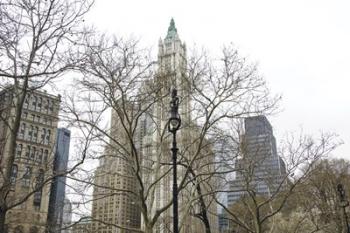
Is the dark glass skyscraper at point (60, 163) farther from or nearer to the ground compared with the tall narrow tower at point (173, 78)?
nearer to the ground

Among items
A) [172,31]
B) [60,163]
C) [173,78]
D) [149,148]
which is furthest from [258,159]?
[172,31]

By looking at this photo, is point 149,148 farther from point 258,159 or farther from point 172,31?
point 172,31

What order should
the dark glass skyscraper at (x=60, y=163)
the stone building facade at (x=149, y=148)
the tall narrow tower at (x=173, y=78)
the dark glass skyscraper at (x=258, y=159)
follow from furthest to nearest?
the dark glass skyscraper at (x=258, y=159) → the tall narrow tower at (x=173, y=78) → the stone building facade at (x=149, y=148) → the dark glass skyscraper at (x=60, y=163)

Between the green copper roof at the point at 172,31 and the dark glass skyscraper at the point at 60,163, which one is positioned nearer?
the dark glass skyscraper at the point at 60,163

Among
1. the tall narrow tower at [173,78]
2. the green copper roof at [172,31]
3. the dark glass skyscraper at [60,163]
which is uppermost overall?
the green copper roof at [172,31]

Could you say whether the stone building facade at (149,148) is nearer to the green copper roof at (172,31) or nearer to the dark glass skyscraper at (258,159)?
the dark glass skyscraper at (258,159)

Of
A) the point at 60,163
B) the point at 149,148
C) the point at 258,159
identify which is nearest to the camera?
the point at 60,163

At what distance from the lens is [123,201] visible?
20.4m

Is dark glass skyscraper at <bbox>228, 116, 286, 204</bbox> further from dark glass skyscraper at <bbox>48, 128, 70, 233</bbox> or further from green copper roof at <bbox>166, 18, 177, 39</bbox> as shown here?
green copper roof at <bbox>166, 18, 177, 39</bbox>

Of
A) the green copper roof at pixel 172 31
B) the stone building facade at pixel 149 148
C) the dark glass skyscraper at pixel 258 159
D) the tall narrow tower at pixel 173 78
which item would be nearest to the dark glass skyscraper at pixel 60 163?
the stone building facade at pixel 149 148

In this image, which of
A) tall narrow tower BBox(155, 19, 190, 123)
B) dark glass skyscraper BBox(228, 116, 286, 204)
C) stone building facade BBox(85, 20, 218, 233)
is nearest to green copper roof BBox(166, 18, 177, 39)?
tall narrow tower BBox(155, 19, 190, 123)

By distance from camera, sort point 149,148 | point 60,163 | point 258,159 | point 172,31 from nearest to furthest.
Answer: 1. point 60,163
2. point 149,148
3. point 258,159
4. point 172,31

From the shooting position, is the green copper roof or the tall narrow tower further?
the green copper roof

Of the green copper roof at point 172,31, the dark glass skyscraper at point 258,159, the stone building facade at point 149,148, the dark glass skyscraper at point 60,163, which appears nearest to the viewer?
the dark glass skyscraper at point 60,163
